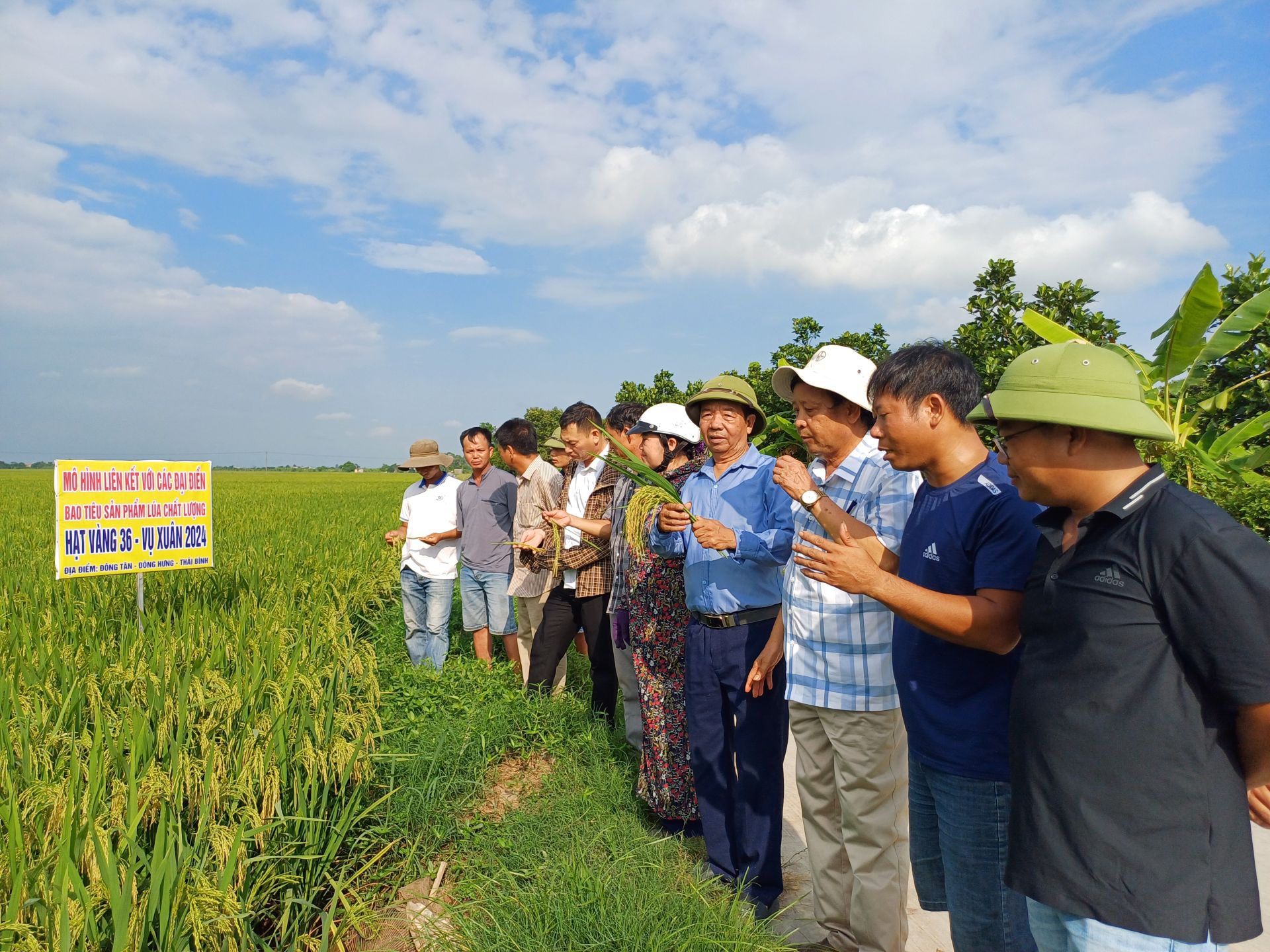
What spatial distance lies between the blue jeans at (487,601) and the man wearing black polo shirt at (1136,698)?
14.2ft

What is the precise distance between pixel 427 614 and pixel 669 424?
112 inches

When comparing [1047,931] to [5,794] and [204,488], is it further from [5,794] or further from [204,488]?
[204,488]

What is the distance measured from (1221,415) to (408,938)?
10.3 m

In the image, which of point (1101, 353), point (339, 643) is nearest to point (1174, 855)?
point (1101, 353)

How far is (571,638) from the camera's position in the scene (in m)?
4.84

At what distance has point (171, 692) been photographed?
10.0ft

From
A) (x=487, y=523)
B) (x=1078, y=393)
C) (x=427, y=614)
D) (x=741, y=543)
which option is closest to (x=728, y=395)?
(x=741, y=543)

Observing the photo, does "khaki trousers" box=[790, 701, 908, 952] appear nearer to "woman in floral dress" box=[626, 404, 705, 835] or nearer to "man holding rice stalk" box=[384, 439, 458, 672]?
"woman in floral dress" box=[626, 404, 705, 835]

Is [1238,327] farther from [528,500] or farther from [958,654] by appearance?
[958,654]

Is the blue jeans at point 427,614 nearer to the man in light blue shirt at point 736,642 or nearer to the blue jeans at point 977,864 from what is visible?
the man in light blue shirt at point 736,642

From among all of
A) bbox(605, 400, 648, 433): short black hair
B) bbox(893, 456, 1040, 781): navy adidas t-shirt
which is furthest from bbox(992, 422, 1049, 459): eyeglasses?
bbox(605, 400, 648, 433): short black hair

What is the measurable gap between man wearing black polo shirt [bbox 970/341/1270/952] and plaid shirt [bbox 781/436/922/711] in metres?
0.92

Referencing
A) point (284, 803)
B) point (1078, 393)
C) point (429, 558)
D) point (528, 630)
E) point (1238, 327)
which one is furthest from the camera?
point (1238, 327)

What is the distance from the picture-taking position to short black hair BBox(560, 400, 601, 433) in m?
4.64
